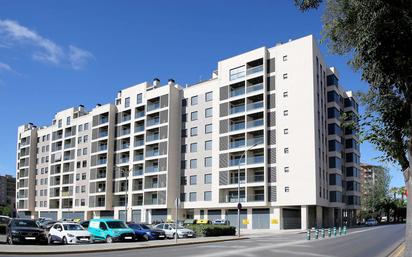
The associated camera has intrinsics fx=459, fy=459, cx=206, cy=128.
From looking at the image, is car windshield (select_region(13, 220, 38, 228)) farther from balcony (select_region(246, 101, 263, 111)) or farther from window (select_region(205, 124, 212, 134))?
window (select_region(205, 124, 212, 134))

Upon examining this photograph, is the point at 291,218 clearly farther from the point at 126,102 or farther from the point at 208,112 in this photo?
the point at 126,102

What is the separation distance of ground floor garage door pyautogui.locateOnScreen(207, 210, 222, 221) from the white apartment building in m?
0.15

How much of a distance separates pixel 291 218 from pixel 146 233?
3308 centimetres

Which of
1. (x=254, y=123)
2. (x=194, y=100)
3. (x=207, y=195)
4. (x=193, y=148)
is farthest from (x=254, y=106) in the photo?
(x=207, y=195)

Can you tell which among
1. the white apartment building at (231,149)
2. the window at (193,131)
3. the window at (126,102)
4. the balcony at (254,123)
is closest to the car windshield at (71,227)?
the white apartment building at (231,149)

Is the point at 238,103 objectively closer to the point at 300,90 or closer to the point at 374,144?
the point at 300,90

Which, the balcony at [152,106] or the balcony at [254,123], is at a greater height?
the balcony at [152,106]

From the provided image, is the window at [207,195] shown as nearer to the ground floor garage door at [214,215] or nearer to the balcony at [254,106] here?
the ground floor garage door at [214,215]

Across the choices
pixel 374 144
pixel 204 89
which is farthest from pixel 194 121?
pixel 374 144

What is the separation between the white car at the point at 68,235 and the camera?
91.2 ft

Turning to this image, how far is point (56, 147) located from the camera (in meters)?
101

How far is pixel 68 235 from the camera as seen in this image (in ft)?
91.5

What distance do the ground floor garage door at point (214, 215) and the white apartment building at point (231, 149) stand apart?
151 mm

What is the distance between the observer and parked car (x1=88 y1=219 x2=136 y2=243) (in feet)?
96.1
